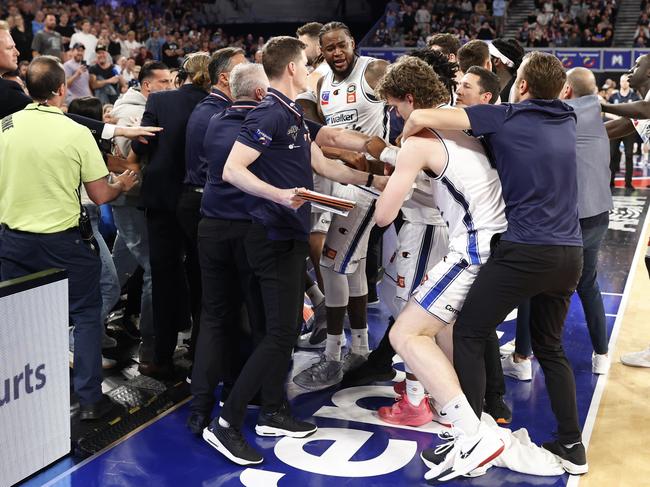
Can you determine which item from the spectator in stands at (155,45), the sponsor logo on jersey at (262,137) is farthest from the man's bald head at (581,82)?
the spectator in stands at (155,45)

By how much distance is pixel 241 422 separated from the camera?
159 inches

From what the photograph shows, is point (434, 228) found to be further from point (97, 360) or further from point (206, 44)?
point (206, 44)

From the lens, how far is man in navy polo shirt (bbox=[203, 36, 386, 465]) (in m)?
3.84

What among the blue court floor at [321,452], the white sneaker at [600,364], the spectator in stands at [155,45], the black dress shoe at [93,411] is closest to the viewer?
the blue court floor at [321,452]

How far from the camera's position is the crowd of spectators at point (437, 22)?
24.4 meters

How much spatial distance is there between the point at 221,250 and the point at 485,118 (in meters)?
1.48

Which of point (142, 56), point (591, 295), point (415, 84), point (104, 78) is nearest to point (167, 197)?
point (415, 84)

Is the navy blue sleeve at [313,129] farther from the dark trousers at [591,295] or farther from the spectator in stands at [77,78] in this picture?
the spectator in stands at [77,78]

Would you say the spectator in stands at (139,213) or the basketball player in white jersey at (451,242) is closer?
the basketball player in white jersey at (451,242)

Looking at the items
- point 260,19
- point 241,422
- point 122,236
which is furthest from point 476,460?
point 260,19

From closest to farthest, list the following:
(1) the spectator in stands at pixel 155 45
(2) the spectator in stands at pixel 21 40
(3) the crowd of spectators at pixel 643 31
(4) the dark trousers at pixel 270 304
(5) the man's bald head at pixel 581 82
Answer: (4) the dark trousers at pixel 270 304
(5) the man's bald head at pixel 581 82
(2) the spectator in stands at pixel 21 40
(1) the spectator in stands at pixel 155 45
(3) the crowd of spectators at pixel 643 31

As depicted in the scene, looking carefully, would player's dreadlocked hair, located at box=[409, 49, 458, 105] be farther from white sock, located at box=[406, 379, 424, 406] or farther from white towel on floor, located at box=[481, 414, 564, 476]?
white towel on floor, located at box=[481, 414, 564, 476]

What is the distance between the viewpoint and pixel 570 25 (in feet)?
78.9

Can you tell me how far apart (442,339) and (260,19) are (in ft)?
72.0
